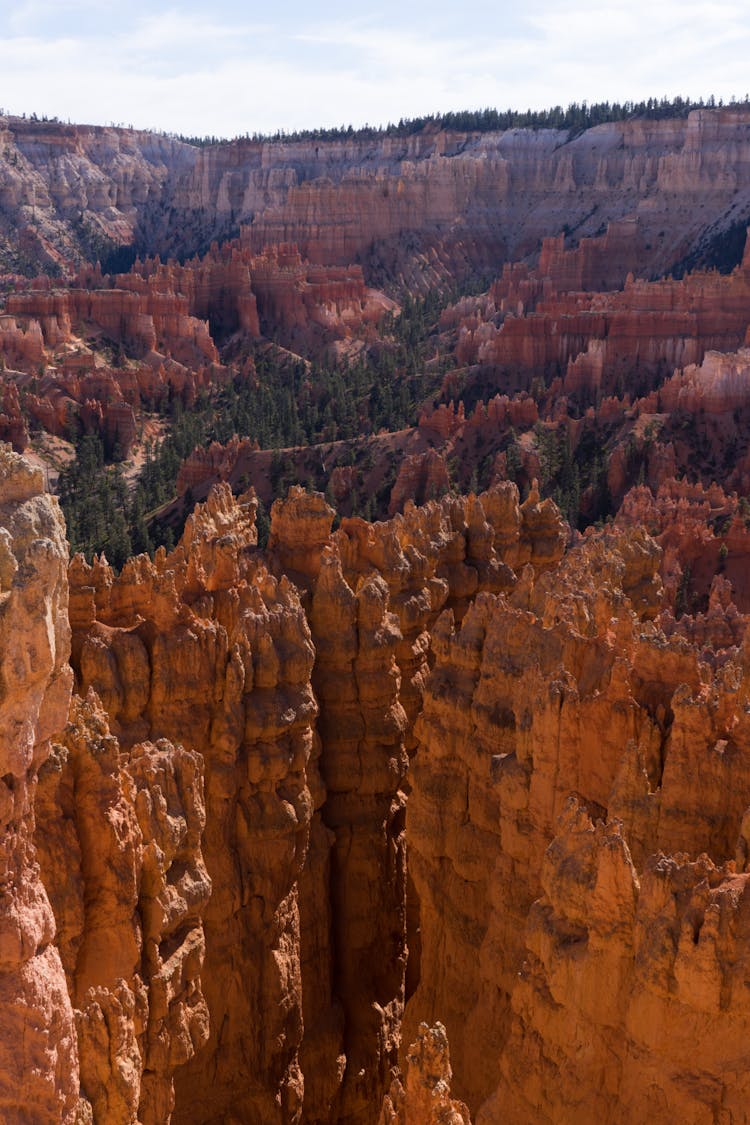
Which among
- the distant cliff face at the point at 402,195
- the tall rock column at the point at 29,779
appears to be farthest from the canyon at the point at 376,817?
the distant cliff face at the point at 402,195

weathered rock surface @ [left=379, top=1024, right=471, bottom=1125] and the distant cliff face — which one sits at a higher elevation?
the distant cliff face

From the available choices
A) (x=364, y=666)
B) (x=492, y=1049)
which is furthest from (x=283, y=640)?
(x=492, y=1049)

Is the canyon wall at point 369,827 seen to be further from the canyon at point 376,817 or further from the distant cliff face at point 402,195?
the distant cliff face at point 402,195

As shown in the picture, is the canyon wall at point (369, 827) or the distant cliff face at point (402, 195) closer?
the canyon wall at point (369, 827)

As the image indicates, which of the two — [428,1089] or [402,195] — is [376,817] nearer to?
[428,1089]

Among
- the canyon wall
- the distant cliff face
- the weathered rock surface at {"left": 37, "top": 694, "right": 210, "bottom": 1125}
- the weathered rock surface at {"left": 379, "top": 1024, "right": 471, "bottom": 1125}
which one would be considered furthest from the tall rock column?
the distant cliff face

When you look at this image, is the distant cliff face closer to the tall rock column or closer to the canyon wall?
the canyon wall

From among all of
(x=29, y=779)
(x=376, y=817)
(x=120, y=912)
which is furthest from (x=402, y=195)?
(x=29, y=779)

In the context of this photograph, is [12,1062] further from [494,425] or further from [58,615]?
[494,425]
